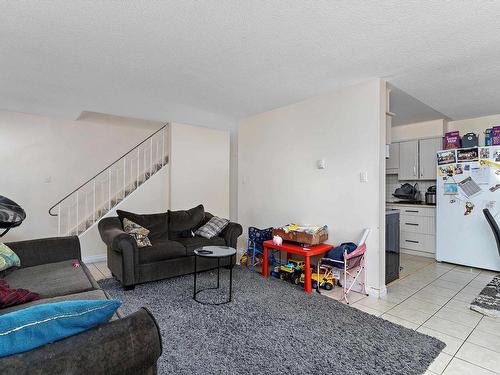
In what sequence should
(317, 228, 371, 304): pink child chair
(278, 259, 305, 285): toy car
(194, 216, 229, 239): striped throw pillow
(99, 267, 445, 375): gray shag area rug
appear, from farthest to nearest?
(194, 216, 229, 239): striped throw pillow, (278, 259, 305, 285): toy car, (317, 228, 371, 304): pink child chair, (99, 267, 445, 375): gray shag area rug

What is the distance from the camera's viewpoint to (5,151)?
4.56 metres

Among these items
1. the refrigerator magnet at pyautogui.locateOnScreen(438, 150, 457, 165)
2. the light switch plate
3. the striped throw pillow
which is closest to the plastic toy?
the striped throw pillow

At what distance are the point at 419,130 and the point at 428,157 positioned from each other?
0.54 m

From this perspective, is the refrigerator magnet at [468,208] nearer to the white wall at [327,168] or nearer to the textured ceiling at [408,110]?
the textured ceiling at [408,110]

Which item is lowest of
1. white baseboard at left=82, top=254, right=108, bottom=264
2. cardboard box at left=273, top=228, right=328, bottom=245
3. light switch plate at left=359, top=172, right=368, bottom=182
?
white baseboard at left=82, top=254, right=108, bottom=264

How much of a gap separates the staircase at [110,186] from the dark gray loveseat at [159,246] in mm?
1449

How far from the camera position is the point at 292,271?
350cm

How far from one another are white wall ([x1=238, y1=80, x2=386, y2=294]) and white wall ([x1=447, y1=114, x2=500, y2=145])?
2869 mm

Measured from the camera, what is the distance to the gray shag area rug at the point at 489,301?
2752mm

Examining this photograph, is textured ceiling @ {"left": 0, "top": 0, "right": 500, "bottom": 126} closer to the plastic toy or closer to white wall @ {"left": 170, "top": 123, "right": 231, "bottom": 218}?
white wall @ {"left": 170, "top": 123, "right": 231, "bottom": 218}

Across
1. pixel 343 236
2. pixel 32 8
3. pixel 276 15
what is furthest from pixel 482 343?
pixel 32 8

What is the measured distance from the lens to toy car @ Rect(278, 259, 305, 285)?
3.49 m

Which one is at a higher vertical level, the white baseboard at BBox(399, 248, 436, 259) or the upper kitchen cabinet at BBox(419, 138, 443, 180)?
the upper kitchen cabinet at BBox(419, 138, 443, 180)

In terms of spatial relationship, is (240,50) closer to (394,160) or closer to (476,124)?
(394,160)
